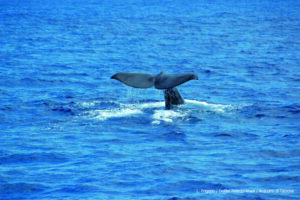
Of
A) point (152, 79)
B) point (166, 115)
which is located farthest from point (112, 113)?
point (152, 79)

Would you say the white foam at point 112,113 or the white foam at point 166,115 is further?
the white foam at point 112,113

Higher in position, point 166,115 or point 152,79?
point 152,79

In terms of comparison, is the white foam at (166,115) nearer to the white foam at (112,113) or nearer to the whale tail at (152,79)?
the white foam at (112,113)

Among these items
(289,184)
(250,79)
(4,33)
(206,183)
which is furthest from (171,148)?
(4,33)

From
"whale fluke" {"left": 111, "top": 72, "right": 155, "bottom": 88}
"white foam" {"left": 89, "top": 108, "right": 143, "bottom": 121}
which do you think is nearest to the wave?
"white foam" {"left": 89, "top": 108, "right": 143, "bottom": 121}

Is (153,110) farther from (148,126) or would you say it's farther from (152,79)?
(152,79)

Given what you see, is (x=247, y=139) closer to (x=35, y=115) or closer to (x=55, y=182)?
(x=55, y=182)

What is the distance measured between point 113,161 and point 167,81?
9.92ft

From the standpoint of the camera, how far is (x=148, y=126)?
15.3 meters

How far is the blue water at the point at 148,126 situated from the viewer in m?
11.1

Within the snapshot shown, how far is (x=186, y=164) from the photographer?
12.3m

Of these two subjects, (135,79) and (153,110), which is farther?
(153,110)

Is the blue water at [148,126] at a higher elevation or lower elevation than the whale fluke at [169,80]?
lower

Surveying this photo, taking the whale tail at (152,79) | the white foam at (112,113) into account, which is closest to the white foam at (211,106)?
the white foam at (112,113)
